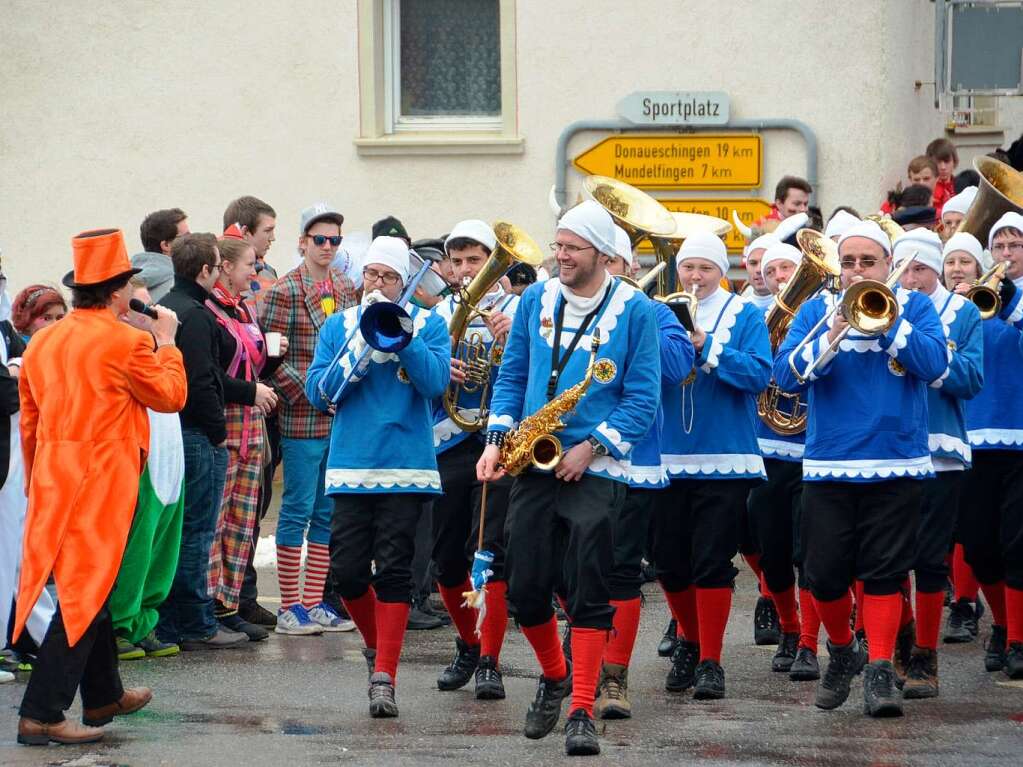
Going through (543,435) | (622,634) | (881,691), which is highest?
(543,435)

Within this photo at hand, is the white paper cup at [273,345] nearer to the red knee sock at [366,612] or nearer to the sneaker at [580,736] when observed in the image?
the red knee sock at [366,612]

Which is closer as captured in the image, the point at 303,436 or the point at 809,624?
the point at 809,624

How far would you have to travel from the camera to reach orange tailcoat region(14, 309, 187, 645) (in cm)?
745

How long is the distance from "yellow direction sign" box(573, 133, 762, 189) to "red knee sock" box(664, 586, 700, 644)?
709 centimetres

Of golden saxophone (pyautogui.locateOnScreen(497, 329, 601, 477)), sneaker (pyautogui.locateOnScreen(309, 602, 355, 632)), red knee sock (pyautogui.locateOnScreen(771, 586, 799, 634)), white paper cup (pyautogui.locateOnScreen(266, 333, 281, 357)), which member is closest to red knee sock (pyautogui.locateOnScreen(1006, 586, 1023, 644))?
red knee sock (pyautogui.locateOnScreen(771, 586, 799, 634))

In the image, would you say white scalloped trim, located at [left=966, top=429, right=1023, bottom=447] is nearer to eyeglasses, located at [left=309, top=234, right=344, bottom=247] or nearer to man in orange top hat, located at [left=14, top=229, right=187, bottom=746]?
eyeglasses, located at [left=309, top=234, right=344, bottom=247]

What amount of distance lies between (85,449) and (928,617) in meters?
3.76

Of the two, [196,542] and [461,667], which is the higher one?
[196,542]

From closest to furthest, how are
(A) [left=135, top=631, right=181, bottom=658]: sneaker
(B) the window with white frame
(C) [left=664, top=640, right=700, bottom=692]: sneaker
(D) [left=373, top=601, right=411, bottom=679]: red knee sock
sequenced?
(D) [left=373, top=601, right=411, bottom=679]: red knee sock → (C) [left=664, top=640, right=700, bottom=692]: sneaker → (A) [left=135, top=631, right=181, bottom=658]: sneaker → (B) the window with white frame

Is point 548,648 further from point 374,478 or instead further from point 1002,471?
point 1002,471

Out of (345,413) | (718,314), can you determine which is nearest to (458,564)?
(345,413)

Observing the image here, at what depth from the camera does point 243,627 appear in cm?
996

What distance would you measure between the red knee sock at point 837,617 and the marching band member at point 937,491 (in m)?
0.55

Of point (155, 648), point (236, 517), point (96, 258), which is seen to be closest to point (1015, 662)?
point (236, 517)
